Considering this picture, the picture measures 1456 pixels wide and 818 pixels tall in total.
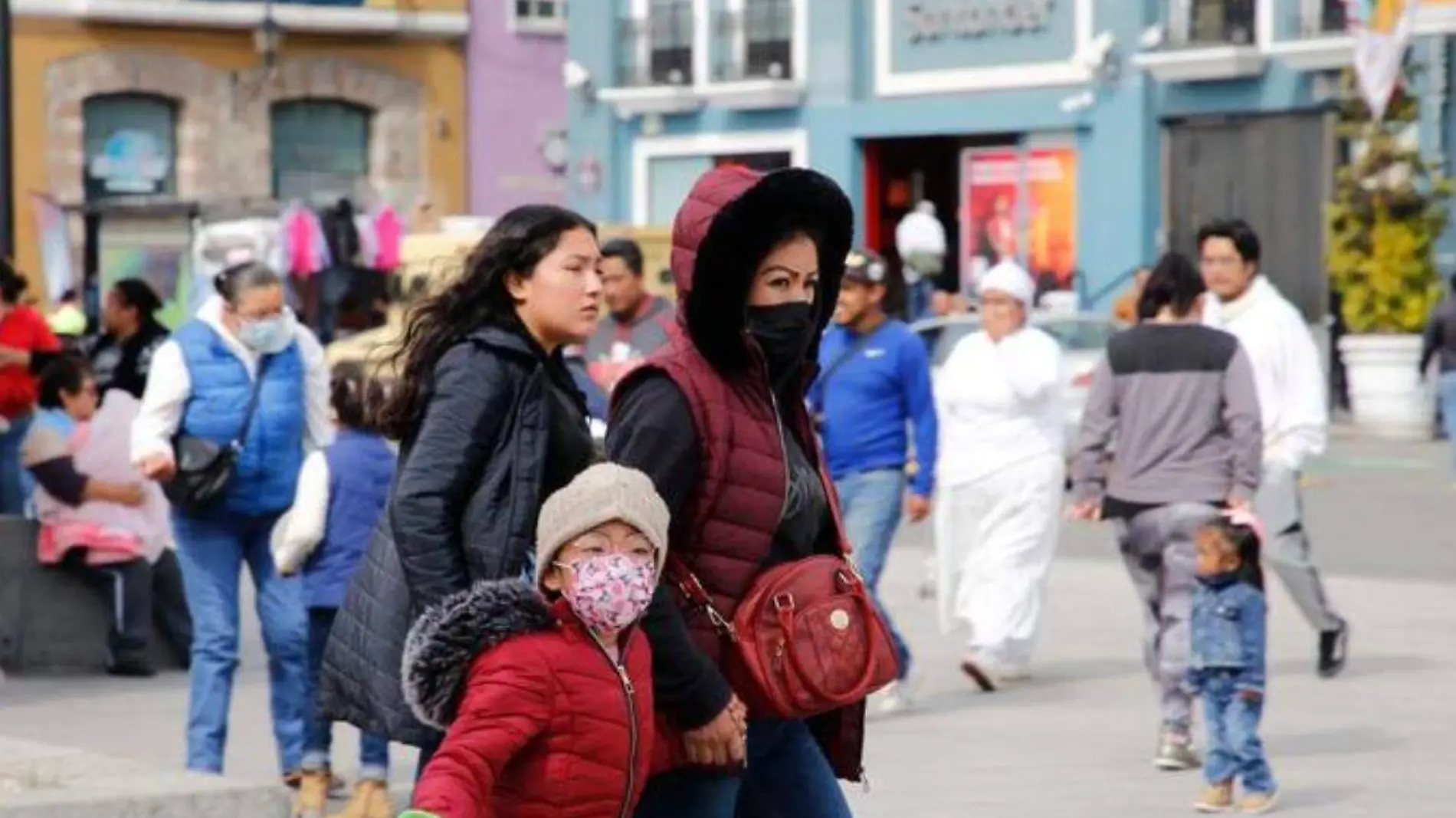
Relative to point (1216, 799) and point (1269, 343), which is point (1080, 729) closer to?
point (1269, 343)

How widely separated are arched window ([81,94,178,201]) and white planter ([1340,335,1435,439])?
20.1 metres

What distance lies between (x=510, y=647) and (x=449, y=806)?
398 mm

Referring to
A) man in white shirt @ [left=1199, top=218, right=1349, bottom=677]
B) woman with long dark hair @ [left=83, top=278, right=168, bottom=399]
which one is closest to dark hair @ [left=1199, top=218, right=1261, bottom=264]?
man in white shirt @ [left=1199, top=218, right=1349, bottom=677]

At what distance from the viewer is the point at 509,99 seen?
1933 inches

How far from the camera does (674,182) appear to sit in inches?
1729

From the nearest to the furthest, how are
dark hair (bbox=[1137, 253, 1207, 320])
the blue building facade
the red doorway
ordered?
dark hair (bbox=[1137, 253, 1207, 320])
the blue building facade
the red doorway

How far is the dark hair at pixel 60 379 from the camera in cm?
1397

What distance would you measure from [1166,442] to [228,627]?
121 inches

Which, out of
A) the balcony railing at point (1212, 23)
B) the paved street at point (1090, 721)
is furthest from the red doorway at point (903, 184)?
the paved street at point (1090, 721)

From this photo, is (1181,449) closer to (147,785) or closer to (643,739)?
(147,785)

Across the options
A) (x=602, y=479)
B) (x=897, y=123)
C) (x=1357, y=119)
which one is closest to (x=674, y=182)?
(x=897, y=123)

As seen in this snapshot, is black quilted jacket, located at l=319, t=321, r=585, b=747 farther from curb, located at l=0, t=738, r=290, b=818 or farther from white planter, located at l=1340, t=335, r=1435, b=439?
white planter, located at l=1340, t=335, r=1435, b=439

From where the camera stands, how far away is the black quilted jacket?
642 centimetres

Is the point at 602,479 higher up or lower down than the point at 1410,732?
higher up
